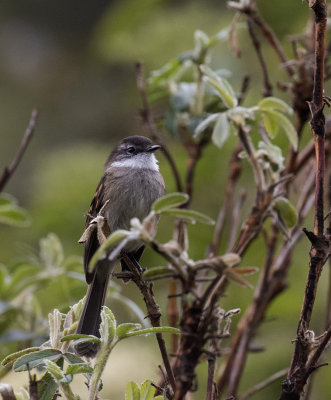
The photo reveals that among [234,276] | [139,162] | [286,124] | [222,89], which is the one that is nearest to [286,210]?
[286,124]

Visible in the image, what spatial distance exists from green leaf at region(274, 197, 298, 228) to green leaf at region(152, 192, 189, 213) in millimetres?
553

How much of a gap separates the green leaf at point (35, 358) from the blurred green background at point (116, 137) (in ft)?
3.05

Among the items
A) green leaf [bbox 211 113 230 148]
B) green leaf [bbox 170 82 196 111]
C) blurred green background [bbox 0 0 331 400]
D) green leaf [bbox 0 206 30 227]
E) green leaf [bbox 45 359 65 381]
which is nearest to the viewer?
green leaf [bbox 45 359 65 381]

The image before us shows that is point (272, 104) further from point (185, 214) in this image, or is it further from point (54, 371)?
point (54, 371)

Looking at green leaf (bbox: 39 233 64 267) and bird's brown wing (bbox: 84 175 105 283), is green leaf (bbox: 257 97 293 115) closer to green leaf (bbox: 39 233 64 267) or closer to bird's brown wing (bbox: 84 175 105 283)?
bird's brown wing (bbox: 84 175 105 283)

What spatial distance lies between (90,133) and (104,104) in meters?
Result: 0.51

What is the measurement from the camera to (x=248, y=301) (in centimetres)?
345

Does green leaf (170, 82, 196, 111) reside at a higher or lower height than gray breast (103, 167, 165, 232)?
higher

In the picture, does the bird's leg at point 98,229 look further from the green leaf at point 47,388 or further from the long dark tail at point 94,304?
the long dark tail at point 94,304

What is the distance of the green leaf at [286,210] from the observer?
1924 millimetres

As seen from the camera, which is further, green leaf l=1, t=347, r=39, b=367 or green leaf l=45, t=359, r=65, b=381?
green leaf l=1, t=347, r=39, b=367

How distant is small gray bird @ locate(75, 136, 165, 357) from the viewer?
3.03m

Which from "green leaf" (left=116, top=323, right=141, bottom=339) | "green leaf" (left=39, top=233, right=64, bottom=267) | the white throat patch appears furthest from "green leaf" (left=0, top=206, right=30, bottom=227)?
"green leaf" (left=116, top=323, right=141, bottom=339)

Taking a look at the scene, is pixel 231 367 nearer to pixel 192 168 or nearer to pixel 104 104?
pixel 192 168
